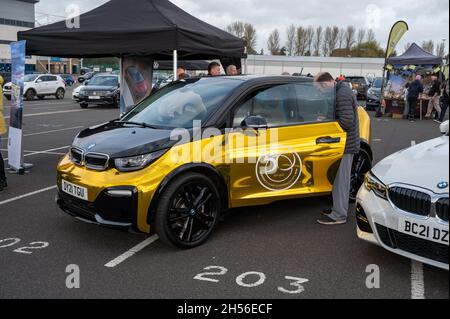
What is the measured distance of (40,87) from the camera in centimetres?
2558

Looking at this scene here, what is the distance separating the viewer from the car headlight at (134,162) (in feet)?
13.0

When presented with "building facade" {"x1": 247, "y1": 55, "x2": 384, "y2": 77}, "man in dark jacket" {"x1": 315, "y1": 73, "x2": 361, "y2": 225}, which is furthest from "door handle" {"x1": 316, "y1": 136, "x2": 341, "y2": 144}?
"building facade" {"x1": 247, "y1": 55, "x2": 384, "y2": 77}

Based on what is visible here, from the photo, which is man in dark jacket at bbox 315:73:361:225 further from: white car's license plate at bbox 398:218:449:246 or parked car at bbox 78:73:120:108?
parked car at bbox 78:73:120:108

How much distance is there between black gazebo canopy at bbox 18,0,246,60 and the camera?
7012 mm

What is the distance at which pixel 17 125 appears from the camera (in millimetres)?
7414

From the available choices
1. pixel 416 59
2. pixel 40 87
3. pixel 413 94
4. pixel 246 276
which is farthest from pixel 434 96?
pixel 40 87

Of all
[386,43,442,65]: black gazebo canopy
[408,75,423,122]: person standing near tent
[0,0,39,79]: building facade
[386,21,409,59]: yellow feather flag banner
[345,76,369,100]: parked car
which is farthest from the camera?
[0,0,39,79]: building facade

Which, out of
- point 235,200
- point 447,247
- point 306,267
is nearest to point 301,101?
point 235,200

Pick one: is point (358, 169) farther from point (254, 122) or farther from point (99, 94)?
point (99, 94)

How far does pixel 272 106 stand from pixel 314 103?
62 centimetres

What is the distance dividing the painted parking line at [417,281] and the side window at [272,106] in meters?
1.93

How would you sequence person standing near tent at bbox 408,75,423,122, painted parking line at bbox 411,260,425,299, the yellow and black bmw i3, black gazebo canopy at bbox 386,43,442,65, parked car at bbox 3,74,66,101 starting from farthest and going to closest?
parked car at bbox 3,74,66,101 < black gazebo canopy at bbox 386,43,442,65 < person standing near tent at bbox 408,75,423,122 < the yellow and black bmw i3 < painted parking line at bbox 411,260,425,299

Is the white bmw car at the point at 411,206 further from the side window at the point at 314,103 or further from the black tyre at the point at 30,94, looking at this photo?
the black tyre at the point at 30,94
